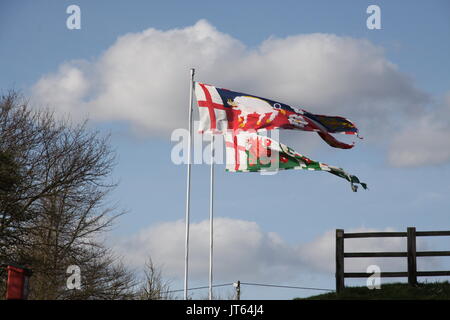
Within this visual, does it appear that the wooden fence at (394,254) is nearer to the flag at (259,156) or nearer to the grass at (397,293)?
the grass at (397,293)

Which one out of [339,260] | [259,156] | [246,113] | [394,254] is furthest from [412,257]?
[246,113]

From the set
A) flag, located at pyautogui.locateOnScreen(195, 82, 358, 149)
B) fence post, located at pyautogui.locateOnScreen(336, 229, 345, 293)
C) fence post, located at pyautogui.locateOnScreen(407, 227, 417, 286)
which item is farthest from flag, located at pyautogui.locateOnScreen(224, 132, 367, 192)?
fence post, located at pyautogui.locateOnScreen(407, 227, 417, 286)

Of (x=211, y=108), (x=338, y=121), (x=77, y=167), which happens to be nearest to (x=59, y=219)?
(x=77, y=167)

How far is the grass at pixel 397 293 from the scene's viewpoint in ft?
70.3

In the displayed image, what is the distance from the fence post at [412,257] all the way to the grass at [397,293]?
24 cm

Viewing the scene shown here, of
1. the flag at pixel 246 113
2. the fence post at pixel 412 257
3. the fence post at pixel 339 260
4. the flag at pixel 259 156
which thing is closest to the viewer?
the flag at pixel 246 113

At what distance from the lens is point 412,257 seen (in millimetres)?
22469

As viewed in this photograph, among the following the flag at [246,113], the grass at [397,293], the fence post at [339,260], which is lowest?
the grass at [397,293]

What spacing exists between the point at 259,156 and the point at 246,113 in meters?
1.33

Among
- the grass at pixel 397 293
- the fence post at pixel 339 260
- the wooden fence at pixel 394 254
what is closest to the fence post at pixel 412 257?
the wooden fence at pixel 394 254

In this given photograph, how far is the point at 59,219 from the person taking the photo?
97.3 ft

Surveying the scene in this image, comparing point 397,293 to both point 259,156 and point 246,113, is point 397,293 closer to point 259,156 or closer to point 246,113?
point 259,156

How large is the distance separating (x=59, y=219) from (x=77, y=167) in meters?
2.55
